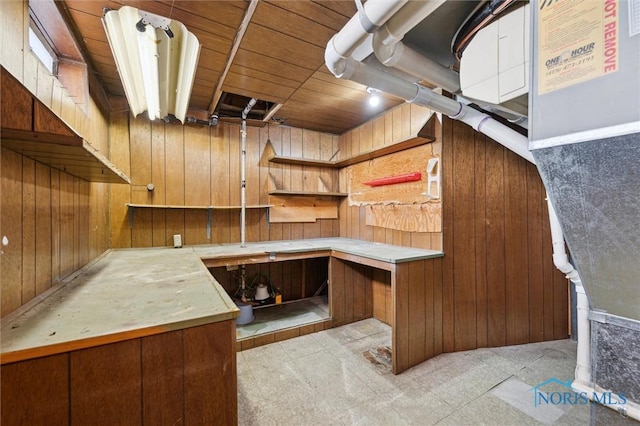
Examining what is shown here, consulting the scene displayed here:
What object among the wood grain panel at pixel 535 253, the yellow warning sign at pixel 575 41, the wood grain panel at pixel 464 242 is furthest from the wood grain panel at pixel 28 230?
the wood grain panel at pixel 535 253

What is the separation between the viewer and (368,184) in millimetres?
3041

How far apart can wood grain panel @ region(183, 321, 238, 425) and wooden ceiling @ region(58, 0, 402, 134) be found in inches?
61.8

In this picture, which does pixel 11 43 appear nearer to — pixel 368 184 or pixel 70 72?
pixel 70 72

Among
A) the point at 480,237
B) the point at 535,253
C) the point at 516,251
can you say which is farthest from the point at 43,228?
the point at 535,253

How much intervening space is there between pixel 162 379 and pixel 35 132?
2.78ft

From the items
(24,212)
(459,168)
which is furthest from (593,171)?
(24,212)

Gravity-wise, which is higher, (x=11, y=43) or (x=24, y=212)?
(x=11, y=43)

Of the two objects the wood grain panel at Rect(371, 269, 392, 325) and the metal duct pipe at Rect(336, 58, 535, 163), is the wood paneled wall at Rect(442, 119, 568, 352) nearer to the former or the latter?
the metal duct pipe at Rect(336, 58, 535, 163)

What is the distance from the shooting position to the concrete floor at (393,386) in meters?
1.57

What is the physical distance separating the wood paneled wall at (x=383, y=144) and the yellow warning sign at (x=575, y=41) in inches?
54.8

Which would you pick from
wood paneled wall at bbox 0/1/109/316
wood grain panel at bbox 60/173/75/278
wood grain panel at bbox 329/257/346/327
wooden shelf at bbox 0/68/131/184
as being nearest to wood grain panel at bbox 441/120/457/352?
wood grain panel at bbox 329/257/346/327

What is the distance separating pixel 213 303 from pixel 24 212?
816mm

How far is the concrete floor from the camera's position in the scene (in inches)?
61.6

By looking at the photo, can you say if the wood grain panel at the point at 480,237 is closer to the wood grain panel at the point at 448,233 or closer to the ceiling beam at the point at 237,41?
the wood grain panel at the point at 448,233
